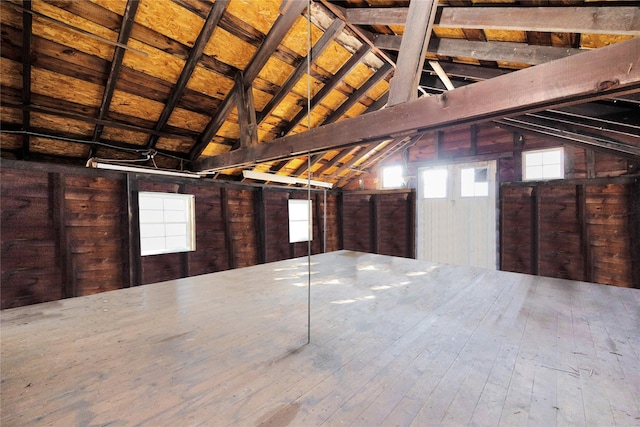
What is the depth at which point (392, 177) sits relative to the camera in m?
7.50

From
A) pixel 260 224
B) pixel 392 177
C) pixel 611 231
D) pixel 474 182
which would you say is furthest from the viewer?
pixel 392 177

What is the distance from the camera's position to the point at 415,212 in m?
7.07

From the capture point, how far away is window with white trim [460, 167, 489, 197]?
603 cm

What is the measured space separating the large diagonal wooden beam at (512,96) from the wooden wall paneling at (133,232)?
3.63 metres

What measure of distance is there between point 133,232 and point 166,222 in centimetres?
64

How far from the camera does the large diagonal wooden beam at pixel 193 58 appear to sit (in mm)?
2759

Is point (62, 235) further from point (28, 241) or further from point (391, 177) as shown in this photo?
point (391, 177)

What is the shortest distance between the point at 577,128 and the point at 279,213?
226 inches

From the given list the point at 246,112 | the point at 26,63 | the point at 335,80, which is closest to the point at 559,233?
the point at 335,80

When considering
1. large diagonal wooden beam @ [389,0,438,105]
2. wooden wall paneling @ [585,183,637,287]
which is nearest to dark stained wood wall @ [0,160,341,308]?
large diagonal wooden beam @ [389,0,438,105]

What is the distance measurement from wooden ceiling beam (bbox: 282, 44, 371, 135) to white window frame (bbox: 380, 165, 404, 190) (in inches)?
149

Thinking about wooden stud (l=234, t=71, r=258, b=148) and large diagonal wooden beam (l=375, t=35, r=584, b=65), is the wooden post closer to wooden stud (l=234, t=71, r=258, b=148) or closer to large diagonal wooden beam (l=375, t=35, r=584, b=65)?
wooden stud (l=234, t=71, r=258, b=148)

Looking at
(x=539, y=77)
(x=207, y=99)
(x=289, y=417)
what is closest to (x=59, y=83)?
(x=207, y=99)

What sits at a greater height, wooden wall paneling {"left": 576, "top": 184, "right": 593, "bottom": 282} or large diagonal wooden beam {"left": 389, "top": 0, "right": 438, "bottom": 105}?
large diagonal wooden beam {"left": 389, "top": 0, "right": 438, "bottom": 105}
